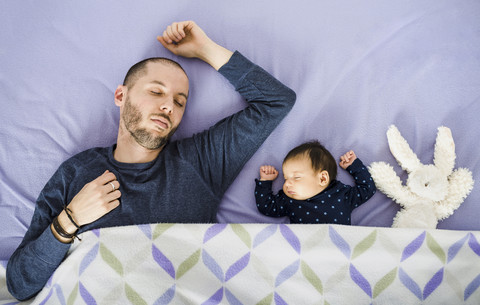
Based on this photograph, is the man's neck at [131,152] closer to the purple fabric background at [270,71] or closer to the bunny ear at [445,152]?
the purple fabric background at [270,71]

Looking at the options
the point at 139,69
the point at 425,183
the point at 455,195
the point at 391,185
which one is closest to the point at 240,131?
the point at 139,69

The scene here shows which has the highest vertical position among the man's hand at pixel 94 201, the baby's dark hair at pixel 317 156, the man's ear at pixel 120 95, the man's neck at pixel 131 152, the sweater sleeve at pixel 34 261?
the baby's dark hair at pixel 317 156

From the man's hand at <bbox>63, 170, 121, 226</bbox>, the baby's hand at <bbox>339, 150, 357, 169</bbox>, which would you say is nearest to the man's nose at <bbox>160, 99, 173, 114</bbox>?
the man's hand at <bbox>63, 170, 121, 226</bbox>

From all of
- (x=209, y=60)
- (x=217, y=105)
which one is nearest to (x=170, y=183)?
(x=217, y=105)

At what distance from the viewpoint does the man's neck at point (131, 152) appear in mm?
1309

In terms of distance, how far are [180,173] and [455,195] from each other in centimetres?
92

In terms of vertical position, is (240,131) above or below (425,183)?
below

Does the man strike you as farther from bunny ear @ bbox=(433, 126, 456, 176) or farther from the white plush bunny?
bunny ear @ bbox=(433, 126, 456, 176)

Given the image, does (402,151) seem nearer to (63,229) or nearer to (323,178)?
(323,178)

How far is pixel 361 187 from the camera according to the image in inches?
51.5

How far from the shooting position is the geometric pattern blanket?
108 centimetres

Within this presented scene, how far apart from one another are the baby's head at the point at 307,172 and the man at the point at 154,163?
13cm

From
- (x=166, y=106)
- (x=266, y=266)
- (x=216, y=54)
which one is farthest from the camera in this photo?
(x=216, y=54)

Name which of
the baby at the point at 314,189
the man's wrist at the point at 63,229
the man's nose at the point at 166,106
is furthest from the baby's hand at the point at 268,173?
the man's wrist at the point at 63,229
